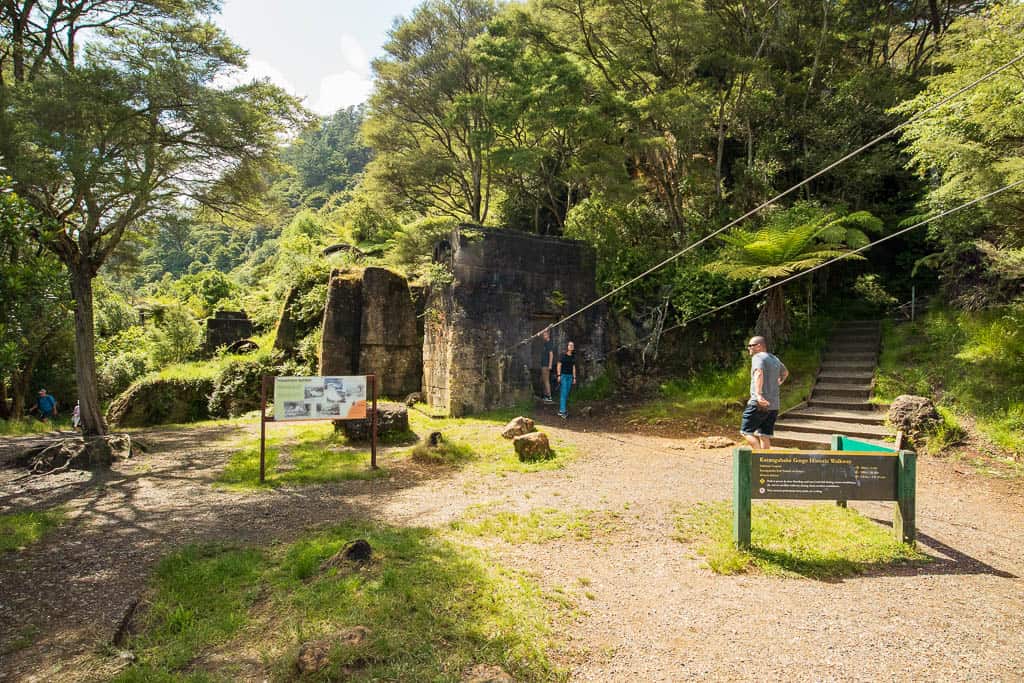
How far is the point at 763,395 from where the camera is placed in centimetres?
602

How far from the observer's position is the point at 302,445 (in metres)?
8.88

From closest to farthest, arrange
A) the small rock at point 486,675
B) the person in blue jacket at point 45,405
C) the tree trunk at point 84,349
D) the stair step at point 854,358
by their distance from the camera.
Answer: the small rock at point 486,675 < the tree trunk at point 84,349 < the stair step at point 854,358 < the person in blue jacket at point 45,405

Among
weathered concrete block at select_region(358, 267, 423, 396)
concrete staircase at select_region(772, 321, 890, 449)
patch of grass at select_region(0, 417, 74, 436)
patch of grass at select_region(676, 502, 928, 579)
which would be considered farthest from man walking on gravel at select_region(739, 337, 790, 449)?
patch of grass at select_region(0, 417, 74, 436)

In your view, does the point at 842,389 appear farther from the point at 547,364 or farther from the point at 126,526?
the point at 126,526

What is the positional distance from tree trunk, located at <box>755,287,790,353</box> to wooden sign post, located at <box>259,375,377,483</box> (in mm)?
8222

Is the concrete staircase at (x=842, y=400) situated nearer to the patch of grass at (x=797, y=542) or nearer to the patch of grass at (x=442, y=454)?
the patch of grass at (x=797, y=542)

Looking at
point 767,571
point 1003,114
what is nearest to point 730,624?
point 767,571

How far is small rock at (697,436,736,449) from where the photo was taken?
8.29m

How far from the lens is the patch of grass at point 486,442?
288 inches

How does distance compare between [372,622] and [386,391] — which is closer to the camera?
[372,622]

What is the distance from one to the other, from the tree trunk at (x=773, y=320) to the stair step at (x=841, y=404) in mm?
1648

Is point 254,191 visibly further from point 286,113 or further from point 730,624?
point 730,624

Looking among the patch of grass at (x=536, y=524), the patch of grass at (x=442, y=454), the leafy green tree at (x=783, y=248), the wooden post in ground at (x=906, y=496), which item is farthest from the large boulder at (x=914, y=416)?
the patch of grass at (x=442, y=454)

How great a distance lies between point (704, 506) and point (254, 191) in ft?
33.3
